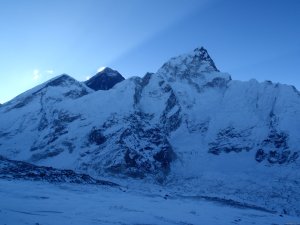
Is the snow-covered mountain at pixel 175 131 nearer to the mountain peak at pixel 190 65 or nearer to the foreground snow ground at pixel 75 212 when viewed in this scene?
the mountain peak at pixel 190 65

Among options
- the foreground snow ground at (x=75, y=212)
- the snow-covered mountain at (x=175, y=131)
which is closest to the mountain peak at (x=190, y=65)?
the snow-covered mountain at (x=175, y=131)

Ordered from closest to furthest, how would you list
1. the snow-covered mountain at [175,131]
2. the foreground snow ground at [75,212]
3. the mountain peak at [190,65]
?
the foreground snow ground at [75,212]
the snow-covered mountain at [175,131]
the mountain peak at [190,65]

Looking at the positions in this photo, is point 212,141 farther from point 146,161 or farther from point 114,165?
A: point 114,165

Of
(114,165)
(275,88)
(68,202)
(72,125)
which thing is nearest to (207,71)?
(275,88)

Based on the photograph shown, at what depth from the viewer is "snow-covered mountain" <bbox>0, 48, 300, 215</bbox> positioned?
363 feet

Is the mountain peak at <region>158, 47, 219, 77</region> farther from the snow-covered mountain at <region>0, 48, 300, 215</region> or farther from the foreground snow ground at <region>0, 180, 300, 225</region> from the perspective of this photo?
the foreground snow ground at <region>0, 180, 300, 225</region>

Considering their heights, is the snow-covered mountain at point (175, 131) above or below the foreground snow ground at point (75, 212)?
above

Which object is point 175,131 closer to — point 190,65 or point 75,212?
point 190,65

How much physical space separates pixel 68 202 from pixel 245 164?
312 ft

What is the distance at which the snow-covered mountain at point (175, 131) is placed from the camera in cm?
11075

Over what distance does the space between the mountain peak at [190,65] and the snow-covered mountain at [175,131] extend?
0.76m

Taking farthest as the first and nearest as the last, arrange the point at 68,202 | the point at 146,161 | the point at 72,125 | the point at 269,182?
the point at 72,125 → the point at 146,161 → the point at 269,182 → the point at 68,202

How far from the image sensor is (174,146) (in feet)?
454

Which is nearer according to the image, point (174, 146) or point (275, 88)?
point (174, 146)
